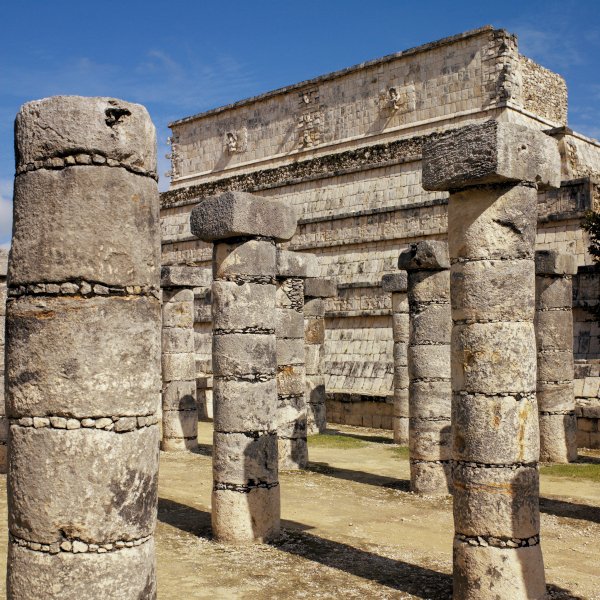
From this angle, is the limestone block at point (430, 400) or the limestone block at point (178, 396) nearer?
the limestone block at point (430, 400)

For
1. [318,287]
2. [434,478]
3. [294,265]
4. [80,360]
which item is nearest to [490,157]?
[80,360]

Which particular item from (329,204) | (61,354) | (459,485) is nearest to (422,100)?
(329,204)

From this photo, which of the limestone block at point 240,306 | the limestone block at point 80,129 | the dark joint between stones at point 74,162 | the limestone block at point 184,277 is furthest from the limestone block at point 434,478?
the dark joint between stones at point 74,162

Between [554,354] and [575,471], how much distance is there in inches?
87.3

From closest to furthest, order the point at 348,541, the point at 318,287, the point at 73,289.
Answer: the point at 73,289 < the point at 348,541 < the point at 318,287

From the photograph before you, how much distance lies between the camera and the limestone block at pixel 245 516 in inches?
339

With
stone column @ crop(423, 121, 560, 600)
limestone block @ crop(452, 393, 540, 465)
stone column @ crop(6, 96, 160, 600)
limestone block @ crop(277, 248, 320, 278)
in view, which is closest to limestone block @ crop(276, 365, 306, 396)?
limestone block @ crop(277, 248, 320, 278)

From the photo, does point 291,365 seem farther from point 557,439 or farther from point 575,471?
point 575,471

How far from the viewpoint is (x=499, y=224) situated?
695cm

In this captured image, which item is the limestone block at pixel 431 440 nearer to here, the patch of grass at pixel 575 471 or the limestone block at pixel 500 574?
the patch of grass at pixel 575 471

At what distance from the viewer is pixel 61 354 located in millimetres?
4035

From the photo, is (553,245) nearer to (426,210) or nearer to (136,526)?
(426,210)

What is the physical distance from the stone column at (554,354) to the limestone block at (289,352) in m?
4.35

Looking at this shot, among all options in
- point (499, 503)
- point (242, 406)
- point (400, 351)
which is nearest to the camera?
point (499, 503)
